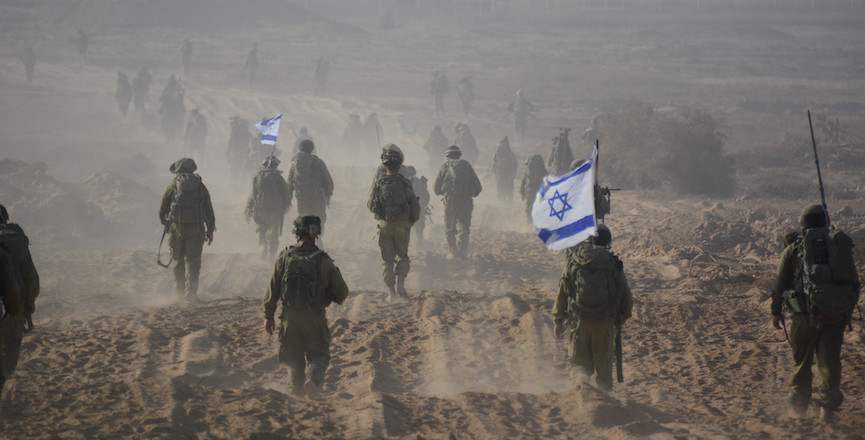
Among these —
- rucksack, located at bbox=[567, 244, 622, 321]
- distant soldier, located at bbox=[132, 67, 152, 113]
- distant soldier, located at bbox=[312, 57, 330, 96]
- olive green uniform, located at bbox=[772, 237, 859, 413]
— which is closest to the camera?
olive green uniform, located at bbox=[772, 237, 859, 413]

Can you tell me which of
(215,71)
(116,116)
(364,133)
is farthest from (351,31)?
(364,133)

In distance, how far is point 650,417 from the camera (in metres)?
5.57

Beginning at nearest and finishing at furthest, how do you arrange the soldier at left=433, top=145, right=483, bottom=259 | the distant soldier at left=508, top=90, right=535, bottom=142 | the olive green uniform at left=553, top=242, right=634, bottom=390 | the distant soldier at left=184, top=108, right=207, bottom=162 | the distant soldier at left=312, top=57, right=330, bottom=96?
the olive green uniform at left=553, top=242, right=634, bottom=390, the soldier at left=433, top=145, right=483, bottom=259, the distant soldier at left=184, top=108, right=207, bottom=162, the distant soldier at left=508, top=90, right=535, bottom=142, the distant soldier at left=312, top=57, right=330, bottom=96

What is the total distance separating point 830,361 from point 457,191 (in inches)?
313

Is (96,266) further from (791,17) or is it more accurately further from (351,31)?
(791,17)

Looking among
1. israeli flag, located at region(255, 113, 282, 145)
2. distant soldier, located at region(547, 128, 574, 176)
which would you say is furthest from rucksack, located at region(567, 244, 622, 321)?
Answer: distant soldier, located at region(547, 128, 574, 176)

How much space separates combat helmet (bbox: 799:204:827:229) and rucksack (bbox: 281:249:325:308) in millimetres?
3573

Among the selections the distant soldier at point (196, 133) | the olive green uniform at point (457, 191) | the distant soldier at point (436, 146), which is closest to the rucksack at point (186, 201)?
the olive green uniform at point (457, 191)

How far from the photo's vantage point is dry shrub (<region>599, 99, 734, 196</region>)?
2227 cm

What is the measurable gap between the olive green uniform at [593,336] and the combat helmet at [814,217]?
1.33m

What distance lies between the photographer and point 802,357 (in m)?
5.64

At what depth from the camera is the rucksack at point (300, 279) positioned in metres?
5.80

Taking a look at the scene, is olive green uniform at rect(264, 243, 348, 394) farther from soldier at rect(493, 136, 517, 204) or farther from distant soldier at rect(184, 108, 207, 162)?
distant soldier at rect(184, 108, 207, 162)

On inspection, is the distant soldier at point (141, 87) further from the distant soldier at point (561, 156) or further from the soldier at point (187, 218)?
the soldier at point (187, 218)
